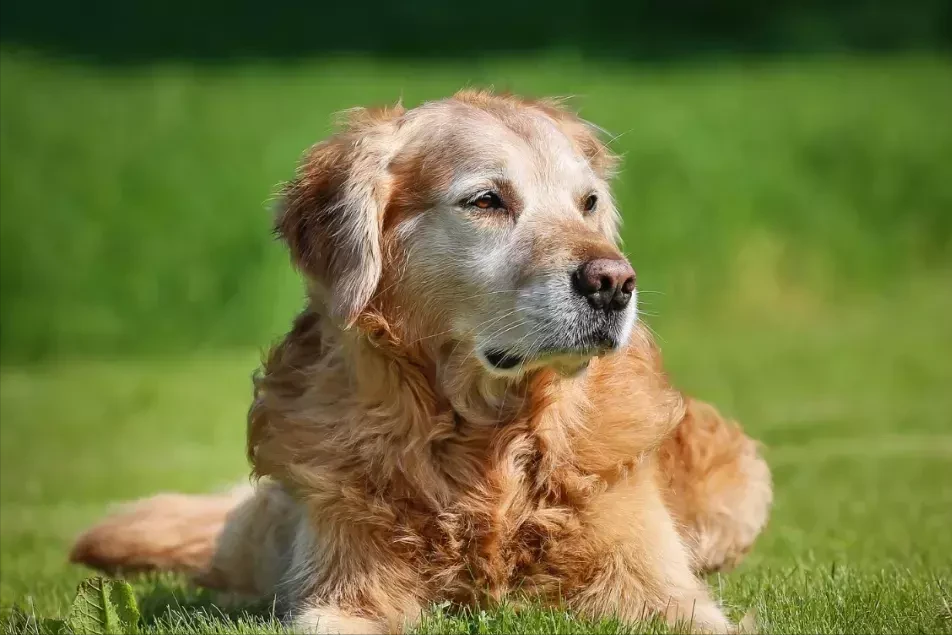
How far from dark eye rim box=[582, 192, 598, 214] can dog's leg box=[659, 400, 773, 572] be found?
102cm

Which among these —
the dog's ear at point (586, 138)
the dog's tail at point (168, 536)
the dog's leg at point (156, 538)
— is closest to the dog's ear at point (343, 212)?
the dog's ear at point (586, 138)

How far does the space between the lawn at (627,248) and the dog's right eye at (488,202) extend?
3.49 metres

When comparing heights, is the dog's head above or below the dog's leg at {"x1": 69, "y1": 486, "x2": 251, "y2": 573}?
above

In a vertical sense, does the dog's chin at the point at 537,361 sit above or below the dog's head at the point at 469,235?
below

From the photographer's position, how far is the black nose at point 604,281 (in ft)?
13.0

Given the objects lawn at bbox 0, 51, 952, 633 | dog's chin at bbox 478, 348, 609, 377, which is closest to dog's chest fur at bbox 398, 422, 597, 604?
dog's chin at bbox 478, 348, 609, 377

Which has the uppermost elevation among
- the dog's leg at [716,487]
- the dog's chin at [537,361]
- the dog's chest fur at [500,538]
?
the dog's chin at [537,361]

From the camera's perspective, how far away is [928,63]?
18812mm

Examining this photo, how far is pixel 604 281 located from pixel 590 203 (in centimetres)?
71

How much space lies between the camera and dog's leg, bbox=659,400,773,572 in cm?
512

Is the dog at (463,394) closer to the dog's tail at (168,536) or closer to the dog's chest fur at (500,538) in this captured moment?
the dog's chest fur at (500,538)

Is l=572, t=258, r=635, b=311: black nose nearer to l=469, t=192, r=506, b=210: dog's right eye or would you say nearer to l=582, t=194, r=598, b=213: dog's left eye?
l=469, t=192, r=506, b=210: dog's right eye

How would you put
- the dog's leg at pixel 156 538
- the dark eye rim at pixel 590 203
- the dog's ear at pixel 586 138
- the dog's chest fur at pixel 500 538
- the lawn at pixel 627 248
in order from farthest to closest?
the lawn at pixel 627 248 → the dog's leg at pixel 156 538 → the dog's ear at pixel 586 138 → the dark eye rim at pixel 590 203 → the dog's chest fur at pixel 500 538

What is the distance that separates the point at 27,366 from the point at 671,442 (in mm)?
10634
